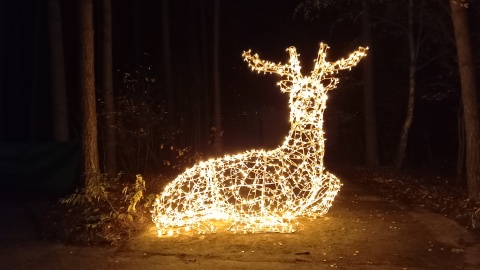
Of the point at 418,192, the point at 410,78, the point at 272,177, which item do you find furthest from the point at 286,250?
the point at 410,78

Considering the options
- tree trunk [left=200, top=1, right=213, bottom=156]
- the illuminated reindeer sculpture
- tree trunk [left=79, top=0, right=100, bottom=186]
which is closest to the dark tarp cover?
tree trunk [left=79, top=0, right=100, bottom=186]

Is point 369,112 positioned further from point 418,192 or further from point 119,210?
point 119,210

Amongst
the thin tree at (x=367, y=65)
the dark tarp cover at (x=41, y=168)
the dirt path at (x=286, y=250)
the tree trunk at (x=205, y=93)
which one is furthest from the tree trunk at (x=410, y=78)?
the dark tarp cover at (x=41, y=168)

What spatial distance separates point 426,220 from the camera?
8.91m

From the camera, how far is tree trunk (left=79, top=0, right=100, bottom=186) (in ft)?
34.1

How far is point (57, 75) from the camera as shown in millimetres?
13711

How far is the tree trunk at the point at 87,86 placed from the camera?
1039 cm

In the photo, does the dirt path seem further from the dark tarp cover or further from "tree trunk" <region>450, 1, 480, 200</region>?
the dark tarp cover

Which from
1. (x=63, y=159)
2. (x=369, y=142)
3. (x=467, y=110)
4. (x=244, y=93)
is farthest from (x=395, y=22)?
(x=63, y=159)

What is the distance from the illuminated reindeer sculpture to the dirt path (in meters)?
0.38

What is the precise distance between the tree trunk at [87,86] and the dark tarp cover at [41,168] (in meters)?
1.58

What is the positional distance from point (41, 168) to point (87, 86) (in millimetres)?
2783

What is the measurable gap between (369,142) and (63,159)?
35.2 feet

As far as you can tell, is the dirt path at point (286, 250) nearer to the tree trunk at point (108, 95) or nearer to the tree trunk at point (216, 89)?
the tree trunk at point (108, 95)
